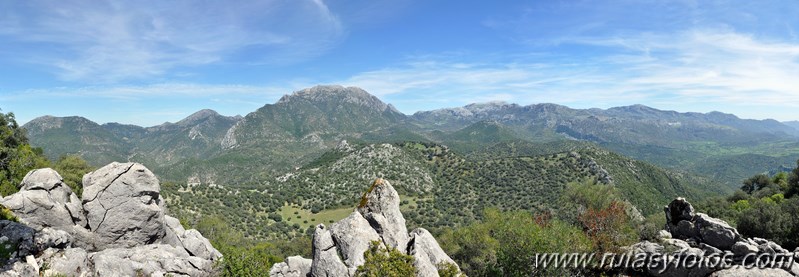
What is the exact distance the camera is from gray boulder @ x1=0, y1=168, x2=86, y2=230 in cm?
2867

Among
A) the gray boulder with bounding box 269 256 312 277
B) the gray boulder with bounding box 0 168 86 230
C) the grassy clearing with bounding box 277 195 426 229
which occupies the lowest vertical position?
the grassy clearing with bounding box 277 195 426 229

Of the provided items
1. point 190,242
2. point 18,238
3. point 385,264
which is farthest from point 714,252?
point 18,238

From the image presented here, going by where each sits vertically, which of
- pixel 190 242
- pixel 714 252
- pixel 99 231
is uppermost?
pixel 99 231

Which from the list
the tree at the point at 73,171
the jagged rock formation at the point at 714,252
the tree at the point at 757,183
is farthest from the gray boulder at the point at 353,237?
the tree at the point at 757,183

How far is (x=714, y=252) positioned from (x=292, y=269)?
3685 centimetres

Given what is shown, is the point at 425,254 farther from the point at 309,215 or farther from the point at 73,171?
the point at 309,215

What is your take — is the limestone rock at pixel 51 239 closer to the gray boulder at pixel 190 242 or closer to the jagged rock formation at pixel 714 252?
the gray boulder at pixel 190 242

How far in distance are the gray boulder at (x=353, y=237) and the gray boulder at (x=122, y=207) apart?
1823 cm

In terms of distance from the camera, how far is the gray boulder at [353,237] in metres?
27.8

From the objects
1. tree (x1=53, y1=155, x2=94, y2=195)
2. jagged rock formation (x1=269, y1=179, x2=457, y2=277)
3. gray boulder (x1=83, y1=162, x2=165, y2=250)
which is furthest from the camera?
tree (x1=53, y1=155, x2=94, y2=195)

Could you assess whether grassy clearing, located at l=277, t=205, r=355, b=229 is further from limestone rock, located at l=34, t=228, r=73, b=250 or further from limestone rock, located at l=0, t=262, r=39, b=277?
limestone rock, located at l=0, t=262, r=39, b=277

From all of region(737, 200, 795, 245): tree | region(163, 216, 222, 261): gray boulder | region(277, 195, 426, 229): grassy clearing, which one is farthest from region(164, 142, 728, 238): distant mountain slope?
region(163, 216, 222, 261): gray boulder

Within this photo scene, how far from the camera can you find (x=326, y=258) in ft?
91.6

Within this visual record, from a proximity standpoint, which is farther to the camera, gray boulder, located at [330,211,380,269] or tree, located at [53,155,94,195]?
tree, located at [53,155,94,195]
